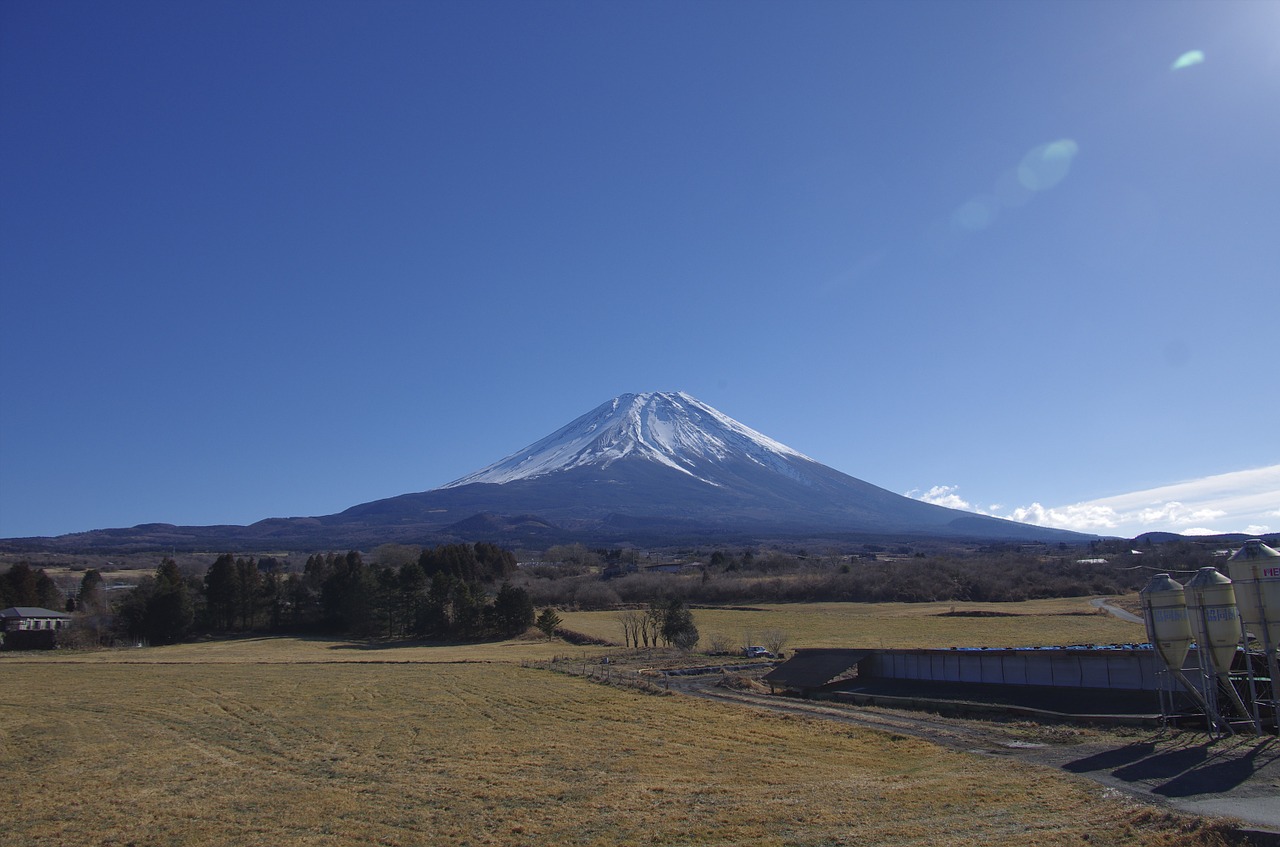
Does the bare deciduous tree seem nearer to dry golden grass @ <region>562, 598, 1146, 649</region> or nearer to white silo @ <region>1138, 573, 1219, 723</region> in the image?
dry golden grass @ <region>562, 598, 1146, 649</region>

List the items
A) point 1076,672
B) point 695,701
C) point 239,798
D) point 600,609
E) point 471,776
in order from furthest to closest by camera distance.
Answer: point 600,609
point 695,701
point 1076,672
point 471,776
point 239,798

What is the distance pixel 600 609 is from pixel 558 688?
187 ft

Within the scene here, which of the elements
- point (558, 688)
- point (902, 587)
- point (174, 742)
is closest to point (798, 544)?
point (902, 587)

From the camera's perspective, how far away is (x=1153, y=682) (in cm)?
2395

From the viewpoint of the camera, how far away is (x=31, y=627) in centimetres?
6781

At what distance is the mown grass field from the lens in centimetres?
1359

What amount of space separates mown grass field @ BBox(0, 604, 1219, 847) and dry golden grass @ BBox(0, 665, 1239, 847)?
69 millimetres

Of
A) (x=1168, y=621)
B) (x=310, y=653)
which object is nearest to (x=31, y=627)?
(x=310, y=653)

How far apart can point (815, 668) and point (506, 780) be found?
19040 mm

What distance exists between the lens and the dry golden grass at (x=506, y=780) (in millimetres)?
13578

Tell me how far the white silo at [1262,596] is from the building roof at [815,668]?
611 inches

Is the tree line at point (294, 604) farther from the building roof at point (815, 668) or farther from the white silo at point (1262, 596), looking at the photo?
the white silo at point (1262, 596)

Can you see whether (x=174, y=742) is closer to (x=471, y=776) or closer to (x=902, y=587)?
(x=471, y=776)

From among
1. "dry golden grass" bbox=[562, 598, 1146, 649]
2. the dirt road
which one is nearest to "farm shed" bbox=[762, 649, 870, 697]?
the dirt road
